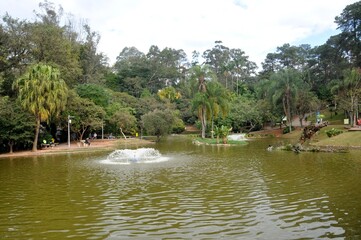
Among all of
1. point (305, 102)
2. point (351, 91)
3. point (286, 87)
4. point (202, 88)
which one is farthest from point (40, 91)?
point (305, 102)

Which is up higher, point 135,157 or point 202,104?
point 202,104

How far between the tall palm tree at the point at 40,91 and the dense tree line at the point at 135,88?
10cm

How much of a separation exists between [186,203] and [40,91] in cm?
2593

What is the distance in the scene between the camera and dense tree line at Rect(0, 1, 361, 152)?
3438cm

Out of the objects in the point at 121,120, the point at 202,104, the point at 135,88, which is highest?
the point at 135,88

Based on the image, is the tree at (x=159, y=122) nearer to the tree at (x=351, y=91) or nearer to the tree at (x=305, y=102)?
the tree at (x=305, y=102)

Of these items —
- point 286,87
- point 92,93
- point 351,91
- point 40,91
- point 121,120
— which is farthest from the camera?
point 286,87

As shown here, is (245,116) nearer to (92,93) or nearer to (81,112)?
(92,93)

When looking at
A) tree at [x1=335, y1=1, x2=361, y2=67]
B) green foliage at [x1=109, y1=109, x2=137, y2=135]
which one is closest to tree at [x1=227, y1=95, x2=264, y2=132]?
tree at [x1=335, y1=1, x2=361, y2=67]

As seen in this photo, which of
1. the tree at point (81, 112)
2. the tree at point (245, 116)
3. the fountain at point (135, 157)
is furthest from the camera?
the tree at point (245, 116)

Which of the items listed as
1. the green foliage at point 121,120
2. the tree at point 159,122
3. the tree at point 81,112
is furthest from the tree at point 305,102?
the tree at point 81,112

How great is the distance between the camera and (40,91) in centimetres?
3259

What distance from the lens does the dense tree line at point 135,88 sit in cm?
3438

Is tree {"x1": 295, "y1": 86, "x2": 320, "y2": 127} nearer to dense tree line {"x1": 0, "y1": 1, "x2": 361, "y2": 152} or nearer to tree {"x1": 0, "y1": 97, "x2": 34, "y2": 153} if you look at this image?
dense tree line {"x1": 0, "y1": 1, "x2": 361, "y2": 152}
